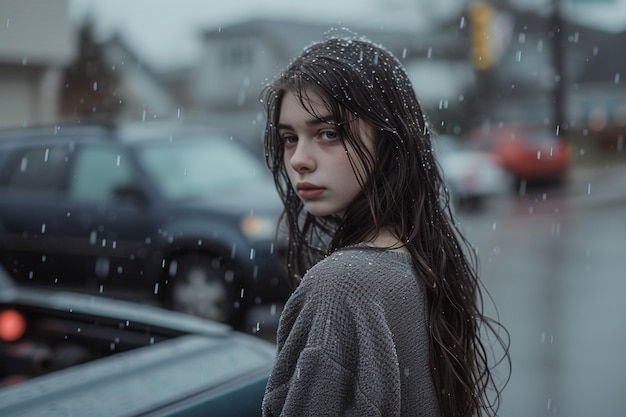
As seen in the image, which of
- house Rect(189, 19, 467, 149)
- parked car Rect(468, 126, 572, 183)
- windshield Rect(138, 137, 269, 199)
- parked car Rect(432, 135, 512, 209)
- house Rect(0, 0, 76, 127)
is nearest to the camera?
windshield Rect(138, 137, 269, 199)

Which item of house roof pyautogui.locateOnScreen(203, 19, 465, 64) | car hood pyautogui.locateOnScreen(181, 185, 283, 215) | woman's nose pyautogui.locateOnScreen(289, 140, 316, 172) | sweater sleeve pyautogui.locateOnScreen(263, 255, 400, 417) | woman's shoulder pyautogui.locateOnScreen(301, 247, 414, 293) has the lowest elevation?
car hood pyautogui.locateOnScreen(181, 185, 283, 215)

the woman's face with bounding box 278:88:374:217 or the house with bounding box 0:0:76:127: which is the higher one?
the house with bounding box 0:0:76:127

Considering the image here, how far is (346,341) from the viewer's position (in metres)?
1.46

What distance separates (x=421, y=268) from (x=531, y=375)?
4.17 m

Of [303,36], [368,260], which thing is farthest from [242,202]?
[303,36]

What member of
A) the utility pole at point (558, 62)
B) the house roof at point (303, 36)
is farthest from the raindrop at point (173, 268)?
the house roof at point (303, 36)

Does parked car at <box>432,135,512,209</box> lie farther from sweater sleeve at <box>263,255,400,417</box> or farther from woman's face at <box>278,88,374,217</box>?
sweater sleeve at <box>263,255,400,417</box>

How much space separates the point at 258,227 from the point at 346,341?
554cm

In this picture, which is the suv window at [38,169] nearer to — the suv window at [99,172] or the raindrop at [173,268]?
the suv window at [99,172]

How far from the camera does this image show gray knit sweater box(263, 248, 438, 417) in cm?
145

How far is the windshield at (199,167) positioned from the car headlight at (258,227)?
2.11 feet

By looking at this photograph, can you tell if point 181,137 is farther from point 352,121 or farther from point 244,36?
point 244,36

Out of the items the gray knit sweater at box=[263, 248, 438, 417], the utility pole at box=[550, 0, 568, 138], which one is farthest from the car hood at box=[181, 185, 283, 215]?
the utility pole at box=[550, 0, 568, 138]

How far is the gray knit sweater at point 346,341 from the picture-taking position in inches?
57.1
